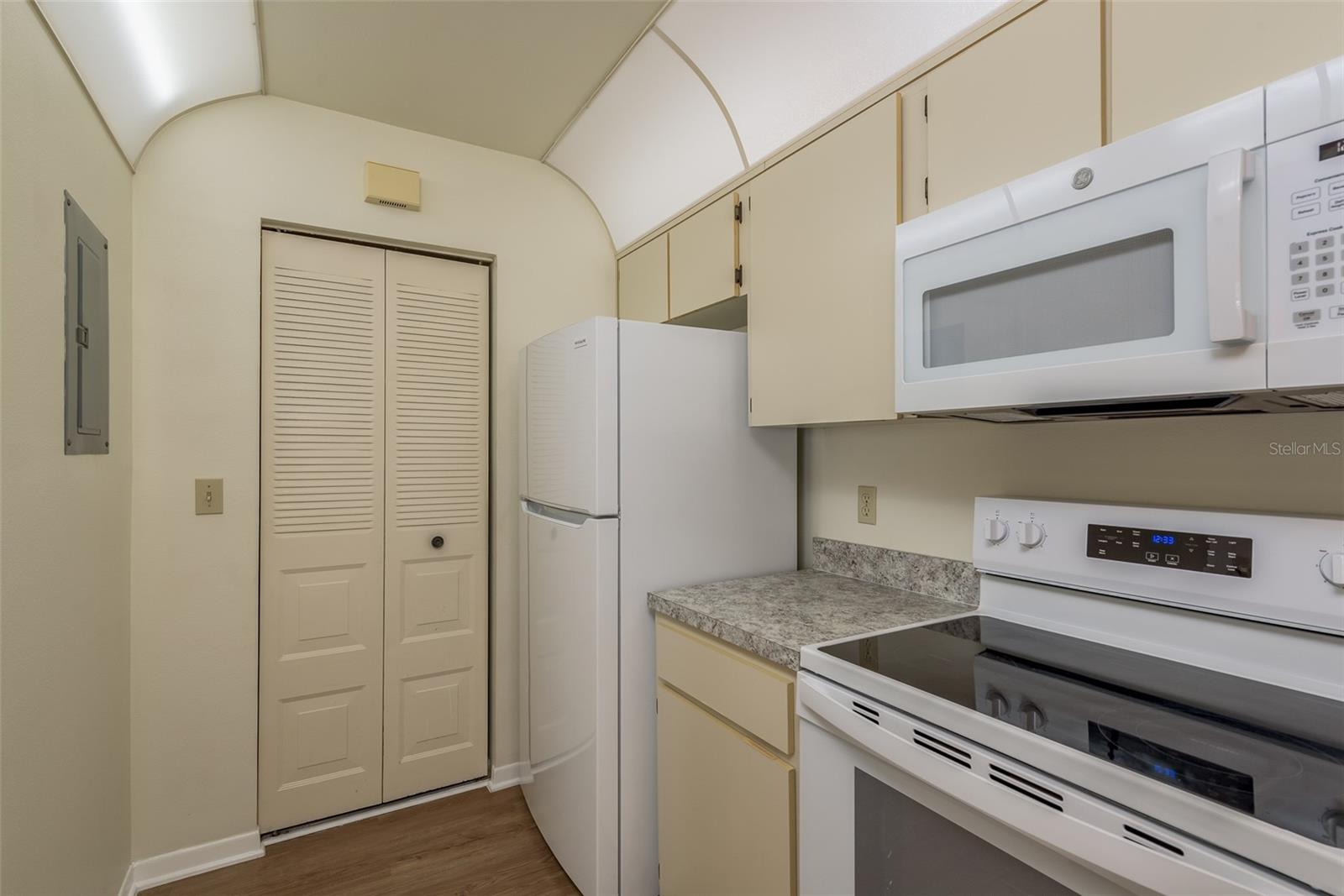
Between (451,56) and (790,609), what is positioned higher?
(451,56)

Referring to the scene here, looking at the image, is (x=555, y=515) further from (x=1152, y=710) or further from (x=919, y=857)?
(x=1152, y=710)

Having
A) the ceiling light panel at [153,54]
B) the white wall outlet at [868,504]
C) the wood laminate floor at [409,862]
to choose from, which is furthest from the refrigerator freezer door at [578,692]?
the ceiling light panel at [153,54]

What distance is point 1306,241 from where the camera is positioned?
2.67ft

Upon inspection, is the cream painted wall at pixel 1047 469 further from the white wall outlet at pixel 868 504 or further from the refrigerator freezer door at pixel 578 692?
the refrigerator freezer door at pixel 578 692

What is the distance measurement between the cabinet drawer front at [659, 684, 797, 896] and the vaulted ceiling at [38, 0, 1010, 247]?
5.44 feet

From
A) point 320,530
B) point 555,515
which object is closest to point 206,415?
point 320,530

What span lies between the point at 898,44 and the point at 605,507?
1377 millimetres

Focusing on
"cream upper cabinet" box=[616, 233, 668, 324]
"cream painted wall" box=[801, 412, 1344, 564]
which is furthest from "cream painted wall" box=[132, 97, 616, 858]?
"cream painted wall" box=[801, 412, 1344, 564]

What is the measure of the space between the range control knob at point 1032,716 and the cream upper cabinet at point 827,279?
69cm

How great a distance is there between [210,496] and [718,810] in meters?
1.89

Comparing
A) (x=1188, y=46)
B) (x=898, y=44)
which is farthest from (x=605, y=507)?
(x=1188, y=46)

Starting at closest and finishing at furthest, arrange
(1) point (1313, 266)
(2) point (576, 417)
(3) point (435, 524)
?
1. (1) point (1313, 266)
2. (2) point (576, 417)
3. (3) point (435, 524)

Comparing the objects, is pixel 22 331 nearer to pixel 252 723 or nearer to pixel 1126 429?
pixel 252 723

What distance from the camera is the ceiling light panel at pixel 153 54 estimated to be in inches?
56.7
